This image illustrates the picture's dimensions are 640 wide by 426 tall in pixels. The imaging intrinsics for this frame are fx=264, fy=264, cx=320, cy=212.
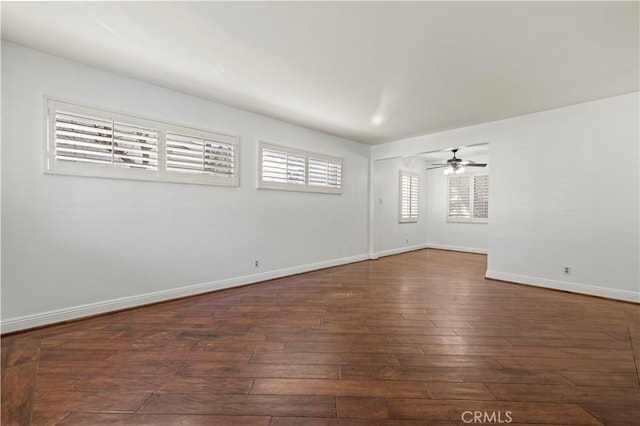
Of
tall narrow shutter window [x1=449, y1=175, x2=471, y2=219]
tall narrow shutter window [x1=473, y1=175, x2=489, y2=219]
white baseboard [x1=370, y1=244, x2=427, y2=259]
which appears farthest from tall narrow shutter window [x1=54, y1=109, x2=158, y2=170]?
tall narrow shutter window [x1=473, y1=175, x2=489, y2=219]

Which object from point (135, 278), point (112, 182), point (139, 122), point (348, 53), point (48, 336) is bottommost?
point (48, 336)

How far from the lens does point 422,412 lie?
1438 millimetres

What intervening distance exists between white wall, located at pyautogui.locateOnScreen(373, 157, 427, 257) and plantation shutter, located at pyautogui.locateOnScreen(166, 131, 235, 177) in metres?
3.45

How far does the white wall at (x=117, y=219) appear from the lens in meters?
2.40

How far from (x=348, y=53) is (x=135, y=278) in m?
3.30

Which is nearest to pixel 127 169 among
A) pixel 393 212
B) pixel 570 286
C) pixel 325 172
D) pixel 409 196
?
pixel 325 172

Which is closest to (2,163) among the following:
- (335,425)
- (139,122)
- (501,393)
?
(139,122)

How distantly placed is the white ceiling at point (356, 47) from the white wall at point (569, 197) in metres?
0.43

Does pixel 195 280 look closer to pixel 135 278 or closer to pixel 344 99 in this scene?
pixel 135 278

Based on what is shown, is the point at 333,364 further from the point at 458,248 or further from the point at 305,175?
the point at 458,248

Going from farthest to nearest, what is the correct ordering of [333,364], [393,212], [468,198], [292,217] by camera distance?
[468,198], [393,212], [292,217], [333,364]

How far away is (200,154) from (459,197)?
688cm

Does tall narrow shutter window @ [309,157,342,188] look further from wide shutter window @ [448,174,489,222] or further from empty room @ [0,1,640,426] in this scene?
wide shutter window @ [448,174,489,222]

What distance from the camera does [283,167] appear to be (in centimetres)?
445
